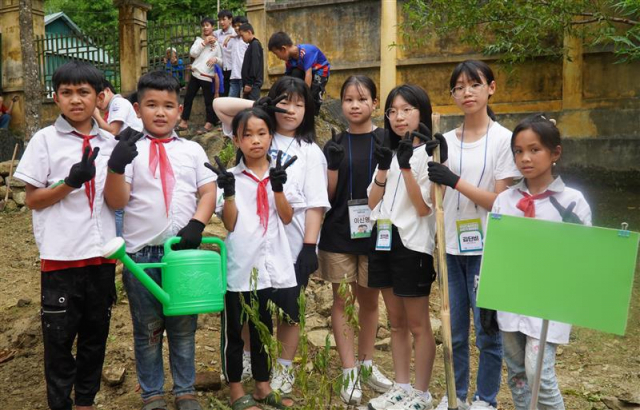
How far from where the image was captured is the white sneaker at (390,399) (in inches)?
144

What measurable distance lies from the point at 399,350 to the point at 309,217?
3.02ft

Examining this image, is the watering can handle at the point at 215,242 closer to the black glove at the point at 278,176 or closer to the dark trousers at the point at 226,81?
the black glove at the point at 278,176

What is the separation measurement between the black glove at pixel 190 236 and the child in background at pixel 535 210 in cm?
148

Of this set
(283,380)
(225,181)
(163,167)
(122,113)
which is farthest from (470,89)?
(122,113)

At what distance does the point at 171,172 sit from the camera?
3.42 m

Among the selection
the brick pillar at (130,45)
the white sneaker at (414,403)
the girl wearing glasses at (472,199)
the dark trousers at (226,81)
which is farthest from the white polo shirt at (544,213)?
the brick pillar at (130,45)

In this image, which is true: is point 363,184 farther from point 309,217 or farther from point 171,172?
point 171,172

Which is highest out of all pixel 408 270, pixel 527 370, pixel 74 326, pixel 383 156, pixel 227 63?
pixel 227 63

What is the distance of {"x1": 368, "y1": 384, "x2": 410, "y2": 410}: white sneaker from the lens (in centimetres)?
365

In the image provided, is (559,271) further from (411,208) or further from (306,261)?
(306,261)

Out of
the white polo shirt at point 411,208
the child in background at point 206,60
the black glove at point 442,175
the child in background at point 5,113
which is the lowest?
the white polo shirt at point 411,208

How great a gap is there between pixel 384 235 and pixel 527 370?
3.47ft

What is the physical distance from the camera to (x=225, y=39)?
10164mm

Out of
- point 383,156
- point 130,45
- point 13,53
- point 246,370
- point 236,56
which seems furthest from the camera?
point 13,53
